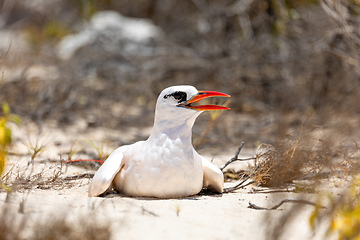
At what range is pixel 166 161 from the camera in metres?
3.63

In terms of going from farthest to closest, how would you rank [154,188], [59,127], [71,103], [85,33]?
1. [85,33]
2. [71,103]
3. [59,127]
4. [154,188]

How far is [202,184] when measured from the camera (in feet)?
13.2

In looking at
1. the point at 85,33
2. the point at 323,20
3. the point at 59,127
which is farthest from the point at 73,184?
the point at 85,33

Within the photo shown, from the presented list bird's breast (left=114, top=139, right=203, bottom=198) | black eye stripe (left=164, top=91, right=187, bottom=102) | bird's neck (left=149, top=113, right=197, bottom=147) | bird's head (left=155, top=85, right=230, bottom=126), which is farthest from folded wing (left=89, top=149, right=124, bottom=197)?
black eye stripe (left=164, top=91, right=187, bottom=102)

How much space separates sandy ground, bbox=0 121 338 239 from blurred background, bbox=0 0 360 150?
3.21 meters

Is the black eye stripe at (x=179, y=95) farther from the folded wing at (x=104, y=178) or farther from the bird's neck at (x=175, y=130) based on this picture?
the folded wing at (x=104, y=178)

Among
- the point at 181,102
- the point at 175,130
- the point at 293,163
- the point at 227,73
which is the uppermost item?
the point at 181,102

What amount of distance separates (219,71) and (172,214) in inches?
241

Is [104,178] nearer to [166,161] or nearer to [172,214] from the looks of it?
[166,161]

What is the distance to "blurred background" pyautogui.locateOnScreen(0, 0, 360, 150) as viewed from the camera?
773cm

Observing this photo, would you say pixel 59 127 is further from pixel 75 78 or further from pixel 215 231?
pixel 215 231

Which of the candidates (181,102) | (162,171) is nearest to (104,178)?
(162,171)

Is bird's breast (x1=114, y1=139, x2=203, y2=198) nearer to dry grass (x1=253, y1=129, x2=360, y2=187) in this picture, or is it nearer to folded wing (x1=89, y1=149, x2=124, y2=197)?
folded wing (x1=89, y1=149, x2=124, y2=197)

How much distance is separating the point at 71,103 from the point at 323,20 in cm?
456
